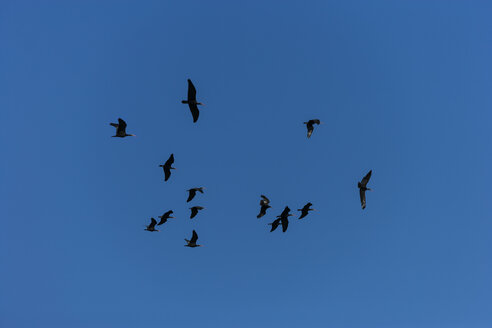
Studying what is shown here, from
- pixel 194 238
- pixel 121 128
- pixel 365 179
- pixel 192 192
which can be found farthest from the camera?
pixel 194 238

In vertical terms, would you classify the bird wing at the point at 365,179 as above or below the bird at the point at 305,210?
above

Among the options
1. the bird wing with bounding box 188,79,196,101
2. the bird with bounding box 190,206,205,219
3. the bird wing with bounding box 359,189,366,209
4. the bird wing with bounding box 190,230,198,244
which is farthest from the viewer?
the bird wing with bounding box 190,230,198,244

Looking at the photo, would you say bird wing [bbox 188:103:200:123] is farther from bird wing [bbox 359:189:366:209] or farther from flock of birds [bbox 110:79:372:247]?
bird wing [bbox 359:189:366:209]

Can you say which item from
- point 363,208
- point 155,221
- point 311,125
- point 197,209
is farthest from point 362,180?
point 155,221

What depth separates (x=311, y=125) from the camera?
1945 inches

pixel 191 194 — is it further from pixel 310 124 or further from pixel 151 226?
pixel 310 124

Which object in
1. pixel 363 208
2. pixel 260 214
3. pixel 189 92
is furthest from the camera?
pixel 260 214

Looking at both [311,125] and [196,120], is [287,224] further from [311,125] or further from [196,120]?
[196,120]

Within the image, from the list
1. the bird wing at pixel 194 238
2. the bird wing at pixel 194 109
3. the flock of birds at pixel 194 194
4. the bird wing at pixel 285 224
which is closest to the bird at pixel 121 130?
the flock of birds at pixel 194 194

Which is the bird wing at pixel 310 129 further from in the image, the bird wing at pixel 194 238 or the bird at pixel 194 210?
the bird wing at pixel 194 238

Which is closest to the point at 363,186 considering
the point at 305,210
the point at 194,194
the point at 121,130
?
the point at 305,210

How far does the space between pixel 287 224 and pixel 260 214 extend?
3.11 metres

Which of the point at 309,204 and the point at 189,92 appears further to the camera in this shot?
the point at 309,204

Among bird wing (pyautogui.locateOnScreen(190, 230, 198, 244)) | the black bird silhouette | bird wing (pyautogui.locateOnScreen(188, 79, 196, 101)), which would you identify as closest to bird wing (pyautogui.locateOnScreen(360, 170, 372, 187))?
the black bird silhouette
